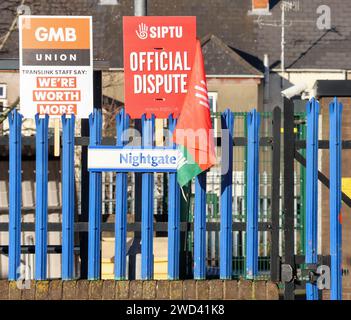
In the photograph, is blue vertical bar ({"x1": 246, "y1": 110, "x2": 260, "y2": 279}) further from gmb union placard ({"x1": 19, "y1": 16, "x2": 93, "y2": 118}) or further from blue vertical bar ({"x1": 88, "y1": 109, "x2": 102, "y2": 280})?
gmb union placard ({"x1": 19, "y1": 16, "x2": 93, "y2": 118})

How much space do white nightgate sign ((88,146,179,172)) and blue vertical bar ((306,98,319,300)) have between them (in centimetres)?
139

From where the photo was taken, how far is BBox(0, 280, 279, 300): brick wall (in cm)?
936

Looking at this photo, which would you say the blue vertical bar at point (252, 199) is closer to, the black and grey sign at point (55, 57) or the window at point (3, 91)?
the black and grey sign at point (55, 57)

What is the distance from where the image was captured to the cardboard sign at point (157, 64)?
9750mm

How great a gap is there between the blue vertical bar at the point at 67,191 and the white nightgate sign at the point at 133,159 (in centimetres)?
24

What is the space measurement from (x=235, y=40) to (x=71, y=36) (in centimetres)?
2157

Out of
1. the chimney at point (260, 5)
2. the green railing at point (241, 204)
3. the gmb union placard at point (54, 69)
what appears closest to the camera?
the gmb union placard at point (54, 69)

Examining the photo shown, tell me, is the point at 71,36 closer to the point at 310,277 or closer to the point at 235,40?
the point at 310,277

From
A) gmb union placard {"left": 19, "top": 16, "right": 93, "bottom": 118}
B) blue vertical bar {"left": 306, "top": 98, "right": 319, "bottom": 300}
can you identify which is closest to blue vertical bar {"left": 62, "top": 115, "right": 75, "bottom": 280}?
gmb union placard {"left": 19, "top": 16, "right": 93, "bottom": 118}

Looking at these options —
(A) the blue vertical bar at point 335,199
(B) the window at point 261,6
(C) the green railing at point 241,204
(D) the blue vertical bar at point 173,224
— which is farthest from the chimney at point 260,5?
(D) the blue vertical bar at point 173,224

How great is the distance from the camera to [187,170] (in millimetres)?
9312

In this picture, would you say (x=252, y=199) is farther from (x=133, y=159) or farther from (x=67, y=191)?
(x=67, y=191)

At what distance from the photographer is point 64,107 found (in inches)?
390
